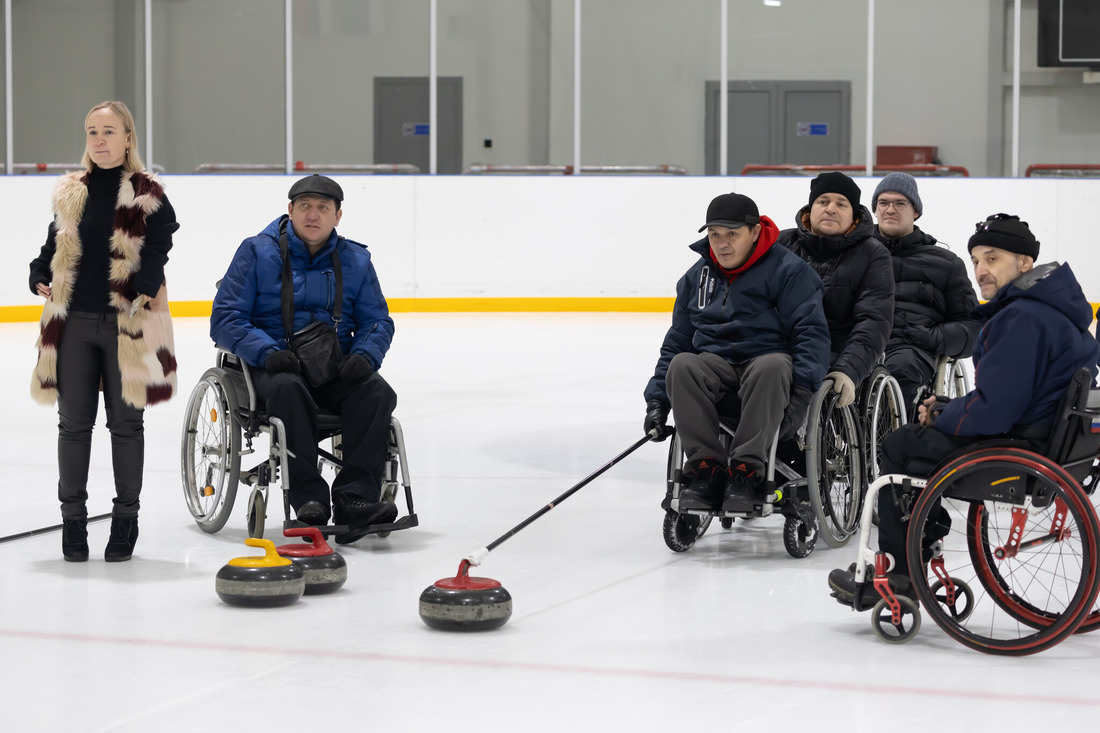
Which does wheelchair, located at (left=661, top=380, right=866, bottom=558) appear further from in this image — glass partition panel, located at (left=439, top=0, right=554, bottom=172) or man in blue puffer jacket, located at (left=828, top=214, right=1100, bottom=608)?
glass partition panel, located at (left=439, top=0, right=554, bottom=172)

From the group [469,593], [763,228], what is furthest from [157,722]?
[763,228]

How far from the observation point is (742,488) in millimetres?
3469

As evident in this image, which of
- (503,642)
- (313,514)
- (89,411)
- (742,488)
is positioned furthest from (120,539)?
(742,488)

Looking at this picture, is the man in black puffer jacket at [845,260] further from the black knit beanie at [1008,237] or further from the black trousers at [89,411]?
the black trousers at [89,411]

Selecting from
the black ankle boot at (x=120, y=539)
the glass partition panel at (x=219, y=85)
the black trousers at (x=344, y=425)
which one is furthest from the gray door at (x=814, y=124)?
the black ankle boot at (x=120, y=539)

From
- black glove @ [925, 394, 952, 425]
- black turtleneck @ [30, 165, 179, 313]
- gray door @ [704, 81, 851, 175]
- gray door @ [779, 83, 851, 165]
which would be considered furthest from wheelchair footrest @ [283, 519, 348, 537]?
gray door @ [779, 83, 851, 165]

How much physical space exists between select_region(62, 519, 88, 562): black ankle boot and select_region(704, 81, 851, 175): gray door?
380 inches

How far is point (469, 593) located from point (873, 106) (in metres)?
10.5

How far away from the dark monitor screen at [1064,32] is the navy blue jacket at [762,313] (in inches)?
382

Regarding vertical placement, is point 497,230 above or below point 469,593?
above

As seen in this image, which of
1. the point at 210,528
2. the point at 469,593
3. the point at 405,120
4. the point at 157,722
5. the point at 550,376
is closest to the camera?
the point at 157,722

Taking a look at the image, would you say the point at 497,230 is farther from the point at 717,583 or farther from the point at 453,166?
the point at 717,583

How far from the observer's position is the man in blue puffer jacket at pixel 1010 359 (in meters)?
2.63

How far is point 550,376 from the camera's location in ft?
24.7
